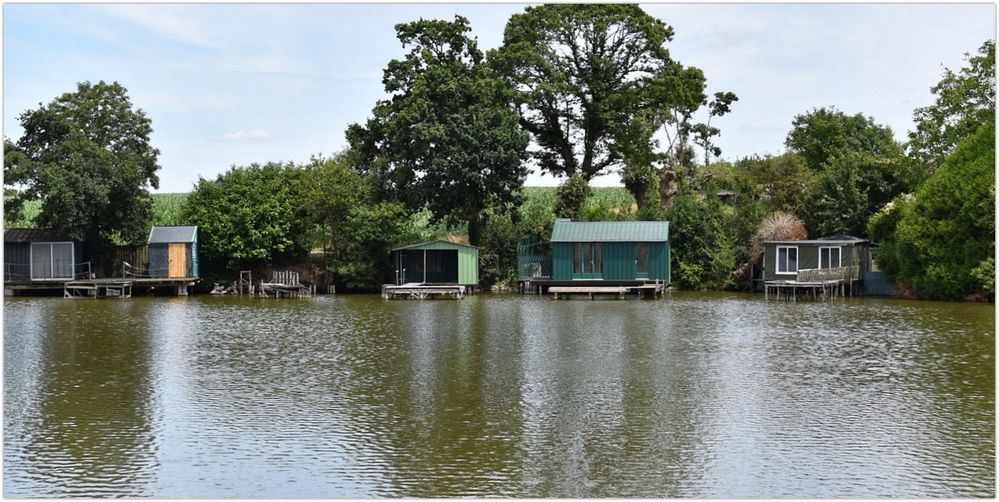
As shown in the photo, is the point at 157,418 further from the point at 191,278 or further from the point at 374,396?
the point at 191,278

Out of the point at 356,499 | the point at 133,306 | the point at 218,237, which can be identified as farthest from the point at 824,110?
the point at 356,499

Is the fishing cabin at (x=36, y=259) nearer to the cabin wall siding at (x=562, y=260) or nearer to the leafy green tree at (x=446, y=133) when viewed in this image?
the leafy green tree at (x=446, y=133)

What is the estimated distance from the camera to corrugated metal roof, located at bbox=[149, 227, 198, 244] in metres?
50.8

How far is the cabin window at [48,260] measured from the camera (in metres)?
50.7

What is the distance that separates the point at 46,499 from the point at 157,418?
4846 mm

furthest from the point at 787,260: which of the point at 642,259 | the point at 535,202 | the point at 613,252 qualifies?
the point at 535,202

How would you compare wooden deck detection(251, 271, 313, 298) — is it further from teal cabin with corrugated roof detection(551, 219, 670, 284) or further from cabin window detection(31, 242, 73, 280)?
teal cabin with corrugated roof detection(551, 219, 670, 284)

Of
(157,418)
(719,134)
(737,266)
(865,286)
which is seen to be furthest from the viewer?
(719,134)

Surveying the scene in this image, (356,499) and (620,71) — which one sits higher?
(620,71)

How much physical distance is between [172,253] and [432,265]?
1254 cm

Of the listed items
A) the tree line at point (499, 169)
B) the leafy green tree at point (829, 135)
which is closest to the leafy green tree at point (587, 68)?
the tree line at point (499, 169)

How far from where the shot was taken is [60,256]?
50812 millimetres

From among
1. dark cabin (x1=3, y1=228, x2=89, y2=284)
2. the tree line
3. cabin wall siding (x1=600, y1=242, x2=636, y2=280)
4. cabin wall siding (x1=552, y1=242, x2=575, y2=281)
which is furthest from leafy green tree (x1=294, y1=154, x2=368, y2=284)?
cabin wall siding (x1=600, y1=242, x2=636, y2=280)

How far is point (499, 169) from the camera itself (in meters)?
51.4
